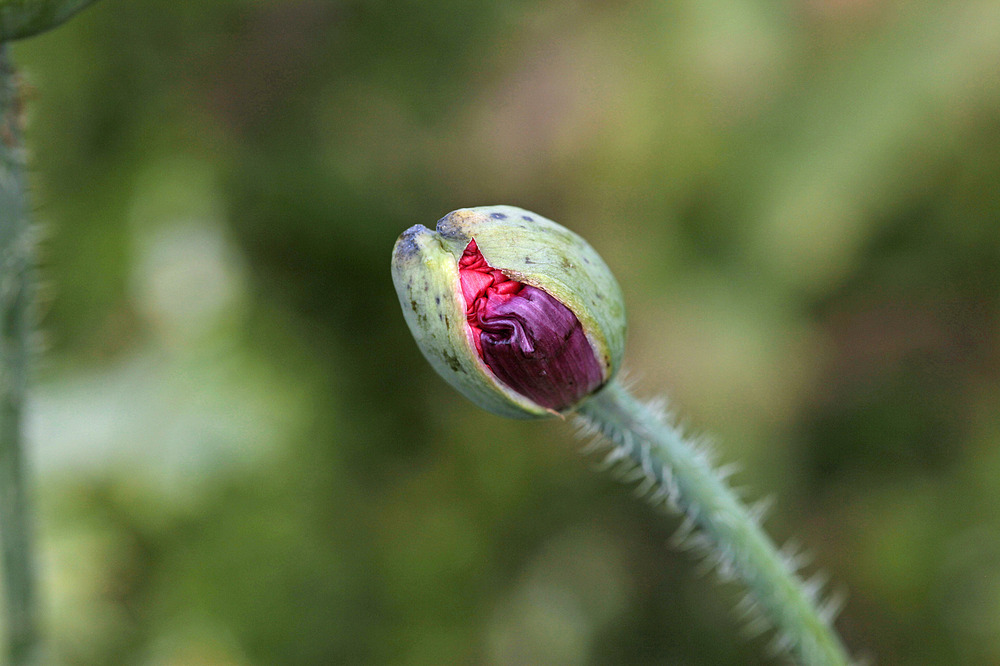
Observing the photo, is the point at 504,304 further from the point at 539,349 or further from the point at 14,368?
the point at 14,368

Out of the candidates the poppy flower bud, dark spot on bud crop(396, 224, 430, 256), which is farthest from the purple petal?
dark spot on bud crop(396, 224, 430, 256)

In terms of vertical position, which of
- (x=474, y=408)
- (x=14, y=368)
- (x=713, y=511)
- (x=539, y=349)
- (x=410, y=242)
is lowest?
(x=713, y=511)

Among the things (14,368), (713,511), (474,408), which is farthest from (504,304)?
(474,408)

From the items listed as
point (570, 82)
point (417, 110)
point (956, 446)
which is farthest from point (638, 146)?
point (956, 446)

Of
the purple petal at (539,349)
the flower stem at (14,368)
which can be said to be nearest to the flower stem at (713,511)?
the purple petal at (539,349)

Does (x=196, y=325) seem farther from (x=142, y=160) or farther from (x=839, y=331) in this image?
(x=839, y=331)

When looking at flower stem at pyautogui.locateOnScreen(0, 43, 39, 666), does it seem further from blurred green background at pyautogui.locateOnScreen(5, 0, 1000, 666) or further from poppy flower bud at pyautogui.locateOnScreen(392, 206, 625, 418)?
blurred green background at pyautogui.locateOnScreen(5, 0, 1000, 666)
